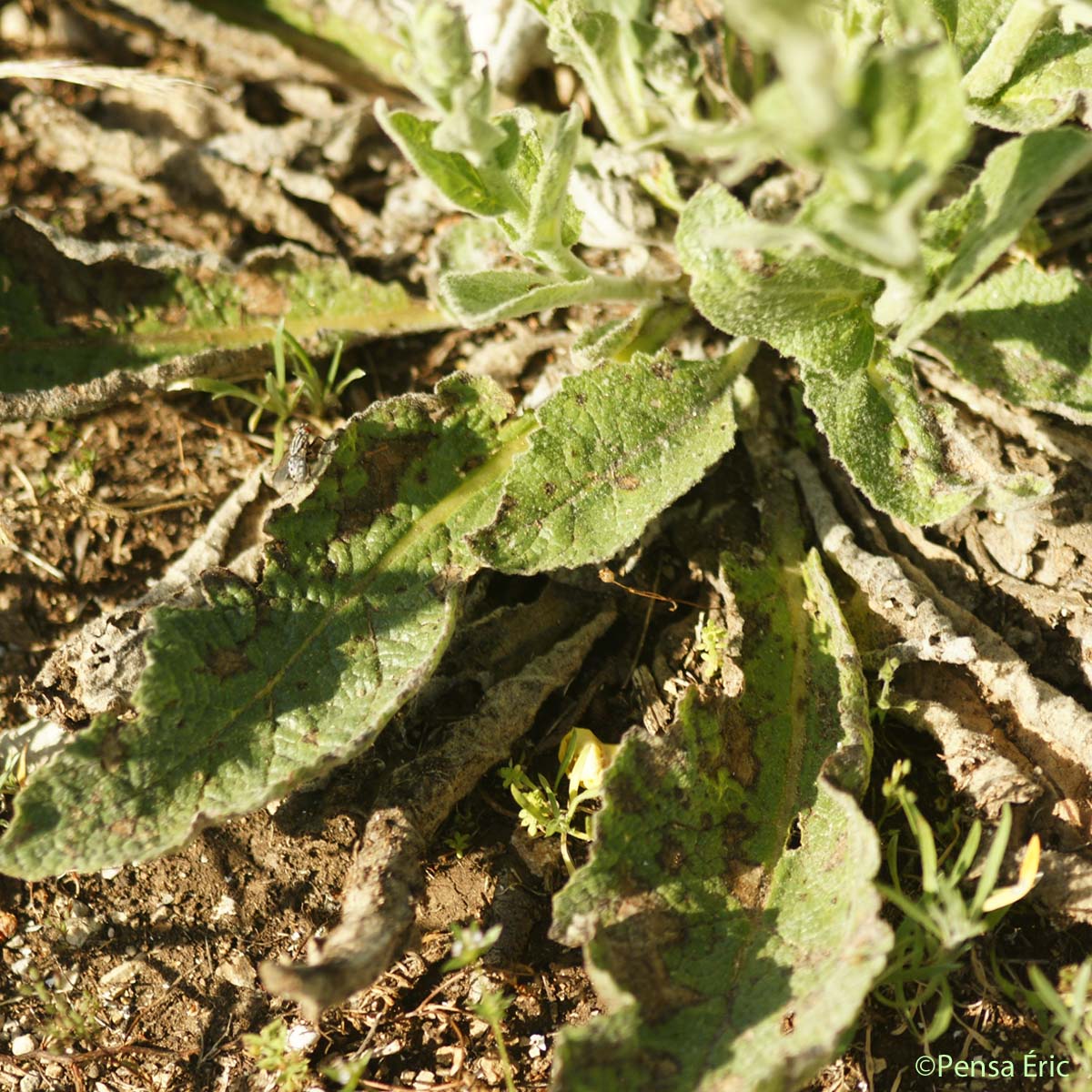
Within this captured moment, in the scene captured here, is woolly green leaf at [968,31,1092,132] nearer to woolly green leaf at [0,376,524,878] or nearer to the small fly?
woolly green leaf at [0,376,524,878]

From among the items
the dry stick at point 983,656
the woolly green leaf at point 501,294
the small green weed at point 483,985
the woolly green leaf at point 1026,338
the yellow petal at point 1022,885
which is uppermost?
the woolly green leaf at point 1026,338

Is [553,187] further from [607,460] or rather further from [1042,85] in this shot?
[1042,85]

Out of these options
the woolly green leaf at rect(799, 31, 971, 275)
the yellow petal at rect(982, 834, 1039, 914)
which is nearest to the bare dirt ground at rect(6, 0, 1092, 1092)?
the yellow petal at rect(982, 834, 1039, 914)

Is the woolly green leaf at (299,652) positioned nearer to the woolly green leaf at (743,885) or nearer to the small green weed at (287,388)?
the small green weed at (287,388)

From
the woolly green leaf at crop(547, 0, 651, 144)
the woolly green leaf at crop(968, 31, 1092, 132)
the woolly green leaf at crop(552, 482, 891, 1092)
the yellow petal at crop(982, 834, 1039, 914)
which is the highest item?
the woolly green leaf at crop(968, 31, 1092, 132)

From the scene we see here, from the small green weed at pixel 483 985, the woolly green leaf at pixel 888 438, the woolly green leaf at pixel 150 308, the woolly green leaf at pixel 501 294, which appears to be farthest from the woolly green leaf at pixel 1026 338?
the small green weed at pixel 483 985

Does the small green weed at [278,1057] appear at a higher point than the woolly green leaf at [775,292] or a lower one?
lower
